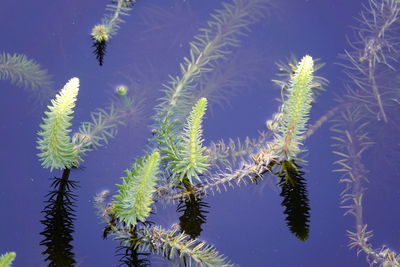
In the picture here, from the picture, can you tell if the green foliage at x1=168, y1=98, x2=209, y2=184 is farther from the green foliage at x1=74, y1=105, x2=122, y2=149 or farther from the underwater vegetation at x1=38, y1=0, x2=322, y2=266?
the green foliage at x1=74, y1=105, x2=122, y2=149

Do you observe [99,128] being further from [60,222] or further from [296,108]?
[296,108]

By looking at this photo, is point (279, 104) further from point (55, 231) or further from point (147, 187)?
point (55, 231)

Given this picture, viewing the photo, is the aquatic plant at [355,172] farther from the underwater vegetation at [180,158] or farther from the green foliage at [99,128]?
the green foliage at [99,128]

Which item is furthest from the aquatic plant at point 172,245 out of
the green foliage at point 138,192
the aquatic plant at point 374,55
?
the aquatic plant at point 374,55

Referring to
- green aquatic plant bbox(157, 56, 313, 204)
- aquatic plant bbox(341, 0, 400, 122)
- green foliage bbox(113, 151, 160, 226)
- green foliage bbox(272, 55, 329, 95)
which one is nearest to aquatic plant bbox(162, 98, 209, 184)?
green aquatic plant bbox(157, 56, 313, 204)

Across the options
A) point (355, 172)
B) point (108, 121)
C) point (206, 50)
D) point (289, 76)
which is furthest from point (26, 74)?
point (355, 172)

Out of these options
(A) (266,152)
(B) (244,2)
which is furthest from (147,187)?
(B) (244,2)
